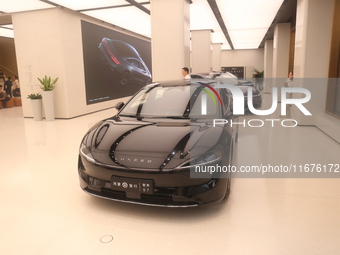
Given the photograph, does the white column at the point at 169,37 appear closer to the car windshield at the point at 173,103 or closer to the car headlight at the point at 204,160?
the car windshield at the point at 173,103

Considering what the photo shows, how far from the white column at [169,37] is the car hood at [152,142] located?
4.12 m

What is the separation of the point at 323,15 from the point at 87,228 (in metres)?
5.67

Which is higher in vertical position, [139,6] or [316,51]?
[139,6]

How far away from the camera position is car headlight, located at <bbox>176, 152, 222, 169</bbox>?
7.25 ft

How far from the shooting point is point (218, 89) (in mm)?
3430

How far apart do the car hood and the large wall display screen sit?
6.55 metres

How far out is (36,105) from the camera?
305 inches

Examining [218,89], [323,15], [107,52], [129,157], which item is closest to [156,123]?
[129,157]

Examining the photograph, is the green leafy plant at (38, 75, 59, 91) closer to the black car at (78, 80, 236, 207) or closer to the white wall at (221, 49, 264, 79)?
the black car at (78, 80, 236, 207)

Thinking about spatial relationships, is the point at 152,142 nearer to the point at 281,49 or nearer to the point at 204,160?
the point at 204,160

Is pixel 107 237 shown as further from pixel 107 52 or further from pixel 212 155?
pixel 107 52

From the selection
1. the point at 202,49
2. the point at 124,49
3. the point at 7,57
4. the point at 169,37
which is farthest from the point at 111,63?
the point at 7,57

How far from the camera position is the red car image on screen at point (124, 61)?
10195 mm

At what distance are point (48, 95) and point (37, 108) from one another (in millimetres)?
523
